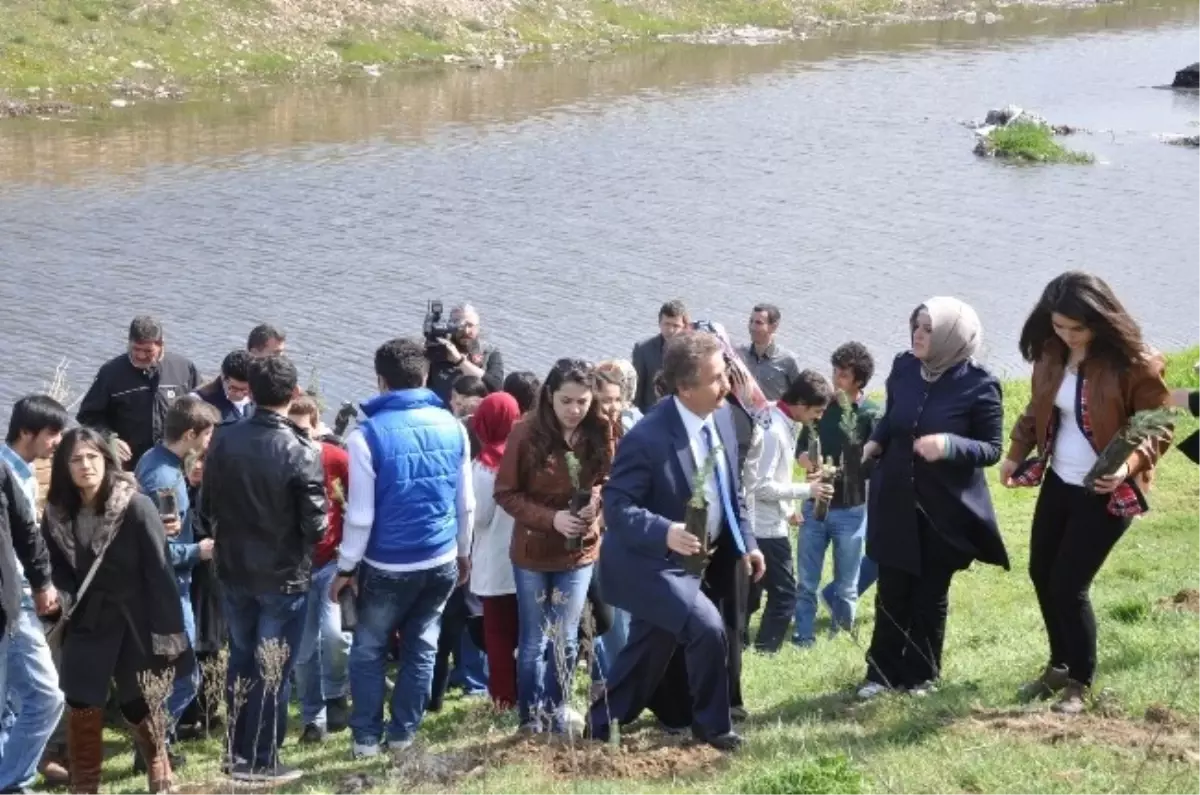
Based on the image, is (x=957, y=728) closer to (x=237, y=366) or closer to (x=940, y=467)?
(x=940, y=467)

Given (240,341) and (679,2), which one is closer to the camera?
(240,341)

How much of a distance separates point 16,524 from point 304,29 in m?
52.9

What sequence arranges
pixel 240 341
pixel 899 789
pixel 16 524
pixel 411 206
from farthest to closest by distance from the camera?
pixel 411 206
pixel 240 341
pixel 16 524
pixel 899 789

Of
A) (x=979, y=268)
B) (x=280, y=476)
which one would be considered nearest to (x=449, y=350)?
(x=280, y=476)

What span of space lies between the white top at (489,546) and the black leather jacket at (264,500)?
47.6 inches

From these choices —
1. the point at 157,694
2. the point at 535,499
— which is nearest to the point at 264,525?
the point at 157,694

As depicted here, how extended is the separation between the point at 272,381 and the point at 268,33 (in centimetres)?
5130

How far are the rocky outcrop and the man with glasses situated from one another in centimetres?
5284

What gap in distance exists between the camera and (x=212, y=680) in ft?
25.8

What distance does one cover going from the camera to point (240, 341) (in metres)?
24.4

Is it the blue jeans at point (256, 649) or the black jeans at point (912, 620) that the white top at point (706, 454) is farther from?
the blue jeans at point (256, 649)

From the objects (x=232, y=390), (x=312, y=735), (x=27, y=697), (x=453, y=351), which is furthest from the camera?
(x=453, y=351)

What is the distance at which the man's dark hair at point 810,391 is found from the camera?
1045 cm

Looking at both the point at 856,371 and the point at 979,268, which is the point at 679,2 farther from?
the point at 856,371
